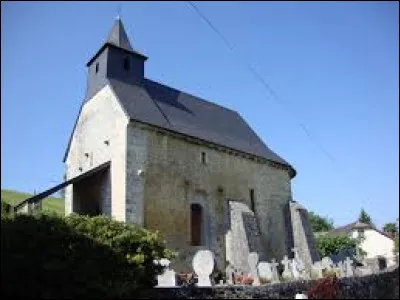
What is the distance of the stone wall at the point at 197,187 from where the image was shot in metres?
21.0

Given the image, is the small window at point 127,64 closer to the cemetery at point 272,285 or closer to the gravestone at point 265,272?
the cemetery at point 272,285

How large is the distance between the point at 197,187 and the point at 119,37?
29.4 ft

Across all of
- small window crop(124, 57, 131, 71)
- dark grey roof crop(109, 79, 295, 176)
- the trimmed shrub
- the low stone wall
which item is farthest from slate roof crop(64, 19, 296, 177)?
the trimmed shrub

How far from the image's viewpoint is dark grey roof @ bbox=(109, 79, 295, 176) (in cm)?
2245

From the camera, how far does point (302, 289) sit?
13.0 m

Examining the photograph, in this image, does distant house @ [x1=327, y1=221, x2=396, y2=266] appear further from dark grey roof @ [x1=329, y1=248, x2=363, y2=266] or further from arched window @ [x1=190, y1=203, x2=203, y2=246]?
arched window @ [x1=190, y1=203, x2=203, y2=246]

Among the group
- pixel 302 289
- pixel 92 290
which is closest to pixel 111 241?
pixel 92 290

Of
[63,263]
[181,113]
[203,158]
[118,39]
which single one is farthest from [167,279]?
[118,39]

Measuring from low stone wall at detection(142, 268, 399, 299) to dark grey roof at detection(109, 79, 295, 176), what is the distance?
1079cm

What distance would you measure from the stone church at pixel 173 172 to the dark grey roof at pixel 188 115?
86 millimetres

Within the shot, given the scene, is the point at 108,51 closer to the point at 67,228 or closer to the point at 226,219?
the point at 226,219

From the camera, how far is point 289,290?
12.7 meters

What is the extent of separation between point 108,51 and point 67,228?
14.6 metres

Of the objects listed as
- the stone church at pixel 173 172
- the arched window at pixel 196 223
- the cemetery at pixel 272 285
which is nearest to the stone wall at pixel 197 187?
the stone church at pixel 173 172
